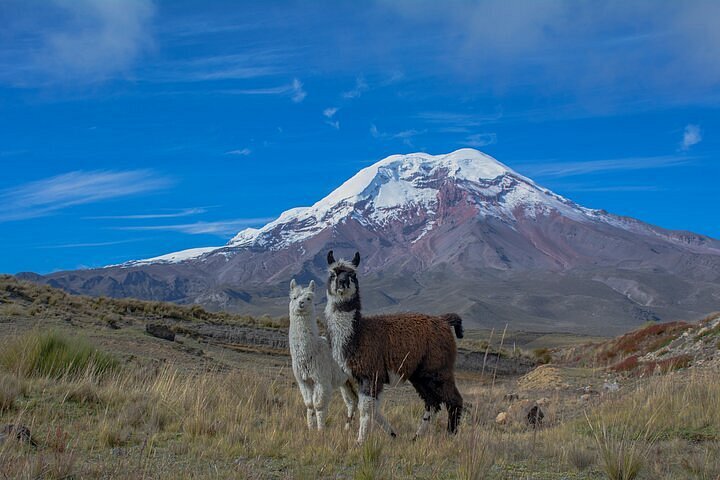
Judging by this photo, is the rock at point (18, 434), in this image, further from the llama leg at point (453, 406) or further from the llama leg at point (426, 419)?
the llama leg at point (453, 406)

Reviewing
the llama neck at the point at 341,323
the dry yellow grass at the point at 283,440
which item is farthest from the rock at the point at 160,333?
the llama neck at the point at 341,323

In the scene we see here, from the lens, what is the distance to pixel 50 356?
11.4 m

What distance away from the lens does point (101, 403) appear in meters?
9.16

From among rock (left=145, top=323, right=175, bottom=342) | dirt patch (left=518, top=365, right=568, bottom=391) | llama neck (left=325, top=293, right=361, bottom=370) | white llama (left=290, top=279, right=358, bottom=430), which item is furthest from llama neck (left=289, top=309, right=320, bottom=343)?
rock (left=145, top=323, right=175, bottom=342)

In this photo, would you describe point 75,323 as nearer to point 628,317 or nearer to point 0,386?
point 0,386

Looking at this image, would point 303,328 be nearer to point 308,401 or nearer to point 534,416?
point 308,401

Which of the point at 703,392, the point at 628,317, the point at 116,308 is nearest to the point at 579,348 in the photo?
the point at 116,308

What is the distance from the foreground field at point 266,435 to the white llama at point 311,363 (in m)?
0.36

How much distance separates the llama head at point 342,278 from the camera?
9.19 meters

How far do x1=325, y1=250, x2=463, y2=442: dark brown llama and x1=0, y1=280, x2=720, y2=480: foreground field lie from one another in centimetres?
47

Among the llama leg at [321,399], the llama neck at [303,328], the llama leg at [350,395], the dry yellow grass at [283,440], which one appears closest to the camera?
the dry yellow grass at [283,440]

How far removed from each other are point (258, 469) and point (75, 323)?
18.3 meters

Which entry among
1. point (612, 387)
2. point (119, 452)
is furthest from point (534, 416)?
point (119, 452)

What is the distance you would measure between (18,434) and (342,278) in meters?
4.10
